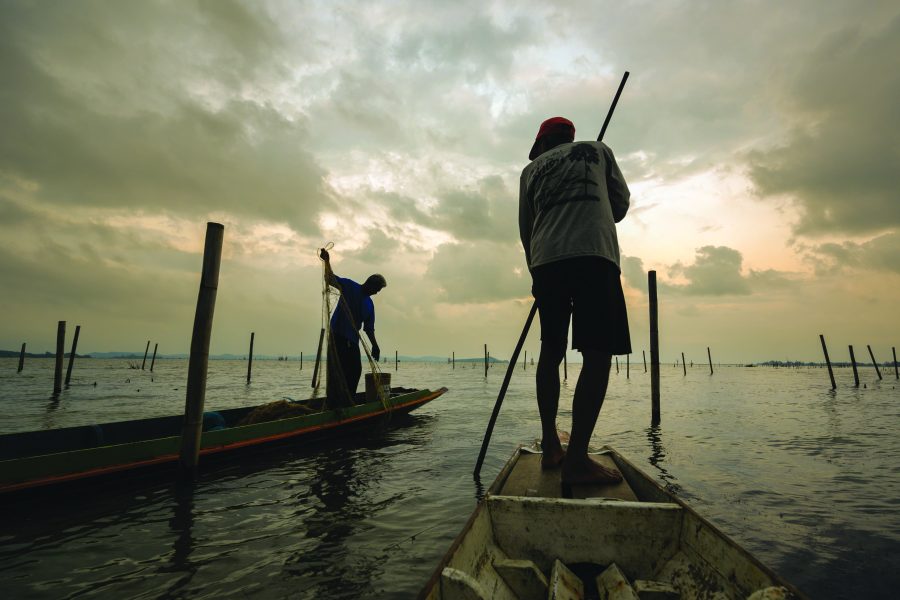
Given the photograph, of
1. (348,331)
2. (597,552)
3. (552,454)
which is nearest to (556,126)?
(552,454)

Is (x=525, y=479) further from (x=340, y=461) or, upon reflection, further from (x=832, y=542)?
(x=340, y=461)

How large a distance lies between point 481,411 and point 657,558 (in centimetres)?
1131

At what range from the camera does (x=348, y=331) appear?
782 centimetres

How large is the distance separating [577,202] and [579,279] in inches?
22.1

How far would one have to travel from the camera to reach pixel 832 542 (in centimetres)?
330

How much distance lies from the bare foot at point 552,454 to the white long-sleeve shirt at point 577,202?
1403mm

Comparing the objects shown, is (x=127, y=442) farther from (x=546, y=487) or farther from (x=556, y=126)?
(x=556, y=126)

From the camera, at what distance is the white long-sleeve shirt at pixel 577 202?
289 cm

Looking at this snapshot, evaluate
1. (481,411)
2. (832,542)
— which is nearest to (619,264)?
(832,542)

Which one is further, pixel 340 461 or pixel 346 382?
pixel 346 382

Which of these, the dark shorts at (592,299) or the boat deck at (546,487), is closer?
the boat deck at (546,487)

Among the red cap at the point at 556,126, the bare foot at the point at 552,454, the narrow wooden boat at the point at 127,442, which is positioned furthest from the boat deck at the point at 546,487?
the narrow wooden boat at the point at 127,442

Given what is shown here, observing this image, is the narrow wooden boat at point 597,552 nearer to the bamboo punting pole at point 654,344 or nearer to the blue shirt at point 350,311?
the blue shirt at point 350,311

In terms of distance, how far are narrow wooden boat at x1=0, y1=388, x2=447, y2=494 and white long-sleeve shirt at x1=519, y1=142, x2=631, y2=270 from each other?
14.9 feet
